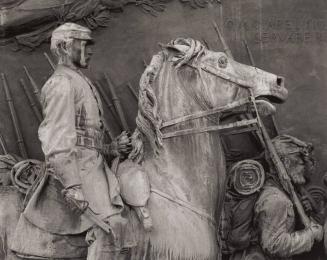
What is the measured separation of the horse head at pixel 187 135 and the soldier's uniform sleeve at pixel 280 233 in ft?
2.48

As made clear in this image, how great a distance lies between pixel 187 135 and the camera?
10.2m

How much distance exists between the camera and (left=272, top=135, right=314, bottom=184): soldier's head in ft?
36.7

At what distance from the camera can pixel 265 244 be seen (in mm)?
10883

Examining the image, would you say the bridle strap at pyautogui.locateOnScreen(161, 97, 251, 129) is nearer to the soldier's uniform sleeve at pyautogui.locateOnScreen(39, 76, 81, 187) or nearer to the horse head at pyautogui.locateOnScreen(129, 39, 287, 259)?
the horse head at pyautogui.locateOnScreen(129, 39, 287, 259)

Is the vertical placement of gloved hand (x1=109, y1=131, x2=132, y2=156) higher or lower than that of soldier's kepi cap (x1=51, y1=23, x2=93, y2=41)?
lower

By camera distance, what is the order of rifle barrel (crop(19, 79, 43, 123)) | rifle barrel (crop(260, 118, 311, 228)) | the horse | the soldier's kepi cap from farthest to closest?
rifle barrel (crop(19, 79, 43, 123)) < rifle barrel (crop(260, 118, 311, 228)) < the soldier's kepi cap < the horse

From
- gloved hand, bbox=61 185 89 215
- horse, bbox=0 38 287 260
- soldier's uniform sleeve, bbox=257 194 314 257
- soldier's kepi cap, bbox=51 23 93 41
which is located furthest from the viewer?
soldier's uniform sleeve, bbox=257 194 314 257

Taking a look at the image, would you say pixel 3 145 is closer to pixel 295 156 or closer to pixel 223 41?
pixel 223 41

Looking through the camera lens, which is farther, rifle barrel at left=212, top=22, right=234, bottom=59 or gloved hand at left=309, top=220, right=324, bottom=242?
rifle barrel at left=212, top=22, right=234, bottom=59

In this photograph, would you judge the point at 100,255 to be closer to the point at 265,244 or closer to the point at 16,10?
the point at 265,244

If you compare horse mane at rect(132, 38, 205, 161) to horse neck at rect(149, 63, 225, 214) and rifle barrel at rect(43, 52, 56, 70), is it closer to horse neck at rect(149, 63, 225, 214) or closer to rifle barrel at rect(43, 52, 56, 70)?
horse neck at rect(149, 63, 225, 214)

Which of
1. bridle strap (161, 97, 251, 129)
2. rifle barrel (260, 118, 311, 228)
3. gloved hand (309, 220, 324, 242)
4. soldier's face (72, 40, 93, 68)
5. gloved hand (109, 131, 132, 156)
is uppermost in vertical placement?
soldier's face (72, 40, 93, 68)

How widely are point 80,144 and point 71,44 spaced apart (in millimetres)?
886

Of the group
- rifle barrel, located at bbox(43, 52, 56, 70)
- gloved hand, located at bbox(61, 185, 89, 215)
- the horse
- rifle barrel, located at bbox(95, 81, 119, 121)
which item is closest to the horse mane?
the horse
